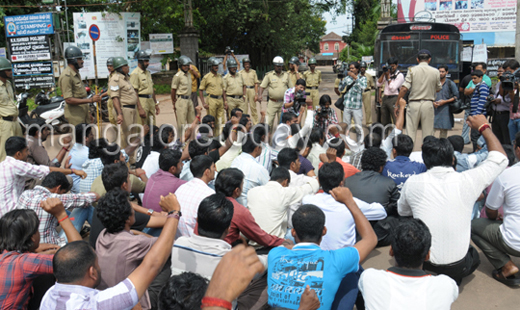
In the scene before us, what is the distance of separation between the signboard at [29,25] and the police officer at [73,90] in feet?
26.4

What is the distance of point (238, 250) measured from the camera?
5.70 ft

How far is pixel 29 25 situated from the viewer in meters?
13.7

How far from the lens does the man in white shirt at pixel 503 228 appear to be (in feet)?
11.3

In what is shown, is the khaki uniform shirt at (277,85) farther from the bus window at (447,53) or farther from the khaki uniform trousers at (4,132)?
the khaki uniform trousers at (4,132)

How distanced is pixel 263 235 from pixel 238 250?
5.17ft

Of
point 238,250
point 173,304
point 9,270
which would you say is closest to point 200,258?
point 173,304

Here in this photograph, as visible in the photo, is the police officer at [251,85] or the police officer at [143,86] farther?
the police officer at [251,85]

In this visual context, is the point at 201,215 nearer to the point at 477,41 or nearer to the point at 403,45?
the point at 403,45

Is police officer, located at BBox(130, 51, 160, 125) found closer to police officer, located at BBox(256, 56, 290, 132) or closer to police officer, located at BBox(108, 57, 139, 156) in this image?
police officer, located at BBox(108, 57, 139, 156)

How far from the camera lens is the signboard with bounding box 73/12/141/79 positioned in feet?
56.5

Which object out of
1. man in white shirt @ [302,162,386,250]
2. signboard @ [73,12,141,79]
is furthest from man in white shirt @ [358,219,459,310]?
signboard @ [73,12,141,79]

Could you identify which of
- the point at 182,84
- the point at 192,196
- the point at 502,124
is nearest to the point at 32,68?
the point at 182,84

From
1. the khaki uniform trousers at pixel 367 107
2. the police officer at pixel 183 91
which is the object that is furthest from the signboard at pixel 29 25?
the khaki uniform trousers at pixel 367 107

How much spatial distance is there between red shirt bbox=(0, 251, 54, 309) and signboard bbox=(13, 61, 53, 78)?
12871 millimetres
